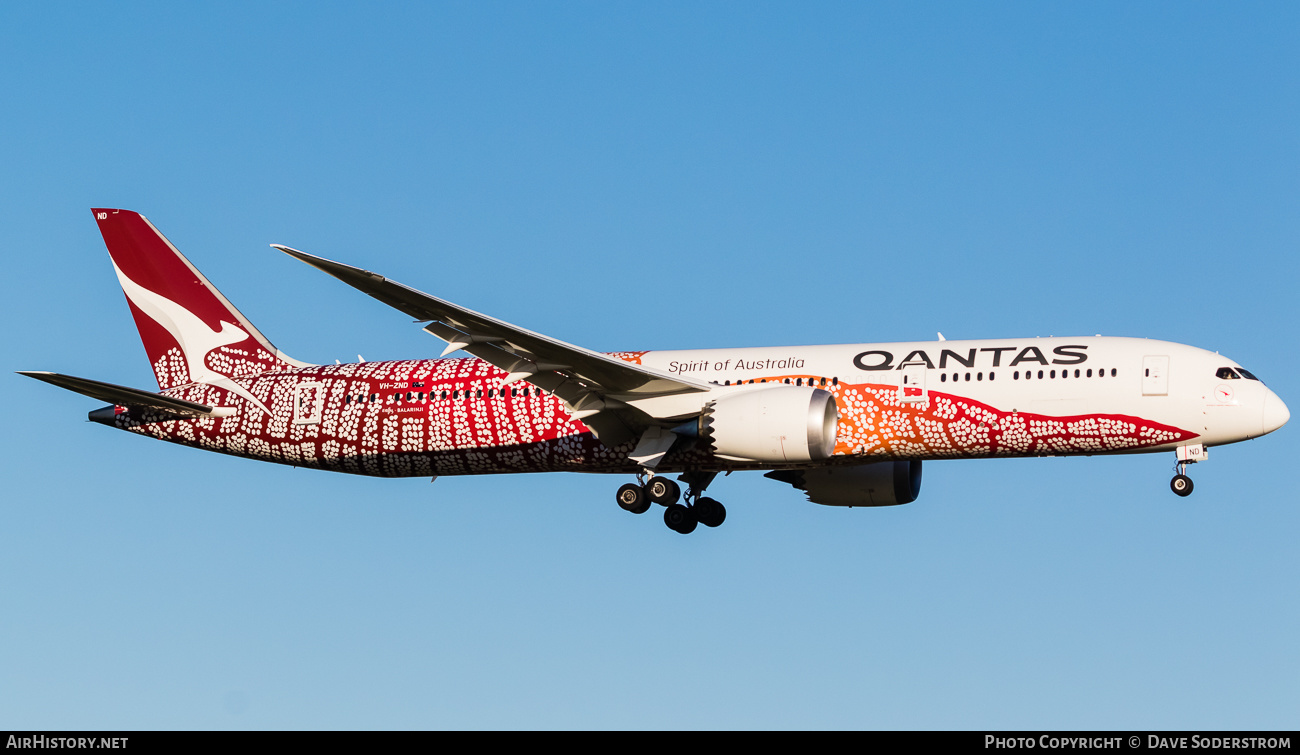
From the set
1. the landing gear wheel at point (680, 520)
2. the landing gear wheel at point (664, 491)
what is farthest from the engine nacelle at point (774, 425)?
the landing gear wheel at point (680, 520)

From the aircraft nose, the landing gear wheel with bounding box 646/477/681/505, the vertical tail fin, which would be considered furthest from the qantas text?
the vertical tail fin

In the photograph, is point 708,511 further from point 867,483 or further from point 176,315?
point 176,315

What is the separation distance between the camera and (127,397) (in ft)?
130

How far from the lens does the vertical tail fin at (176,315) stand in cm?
4291

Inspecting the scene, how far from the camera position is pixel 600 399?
37.0 m

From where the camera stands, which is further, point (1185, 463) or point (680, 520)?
Answer: point (680, 520)

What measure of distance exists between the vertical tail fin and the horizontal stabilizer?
142 cm

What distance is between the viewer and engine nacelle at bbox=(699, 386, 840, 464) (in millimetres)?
35188

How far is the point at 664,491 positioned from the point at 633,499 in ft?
2.69

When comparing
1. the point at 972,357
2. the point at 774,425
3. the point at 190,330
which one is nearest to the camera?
the point at 774,425

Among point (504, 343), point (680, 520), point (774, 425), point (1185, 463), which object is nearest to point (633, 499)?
point (680, 520)

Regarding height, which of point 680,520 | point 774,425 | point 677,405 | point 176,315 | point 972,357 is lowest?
point 680,520

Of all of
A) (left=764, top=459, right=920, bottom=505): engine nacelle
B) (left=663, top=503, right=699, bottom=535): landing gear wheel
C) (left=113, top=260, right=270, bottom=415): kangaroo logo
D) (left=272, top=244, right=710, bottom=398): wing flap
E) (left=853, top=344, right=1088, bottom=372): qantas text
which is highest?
(left=113, top=260, right=270, bottom=415): kangaroo logo

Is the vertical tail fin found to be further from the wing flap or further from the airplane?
the wing flap
